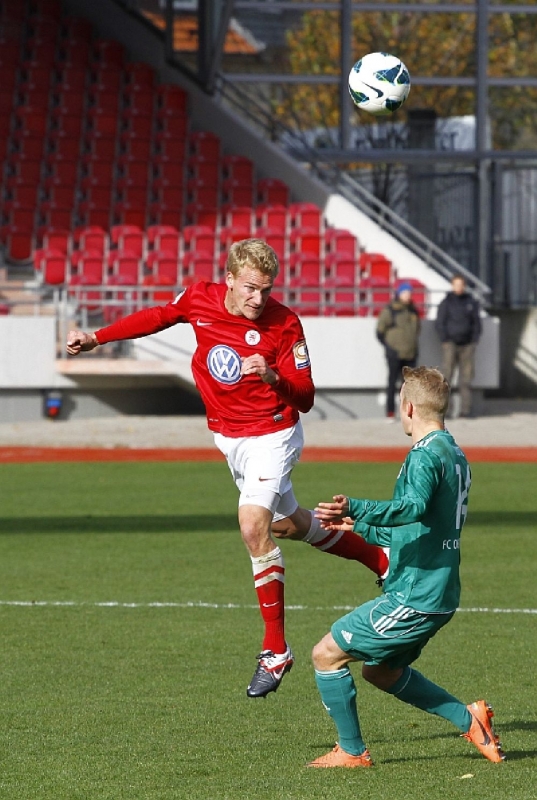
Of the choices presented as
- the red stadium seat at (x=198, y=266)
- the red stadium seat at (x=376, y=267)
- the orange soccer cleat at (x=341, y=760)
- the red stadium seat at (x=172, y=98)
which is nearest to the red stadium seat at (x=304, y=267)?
the red stadium seat at (x=376, y=267)

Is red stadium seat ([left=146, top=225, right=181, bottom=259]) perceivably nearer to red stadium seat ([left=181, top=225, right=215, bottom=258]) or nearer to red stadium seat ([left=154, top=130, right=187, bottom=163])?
red stadium seat ([left=181, top=225, right=215, bottom=258])

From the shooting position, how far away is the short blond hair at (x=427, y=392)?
4.64 metres

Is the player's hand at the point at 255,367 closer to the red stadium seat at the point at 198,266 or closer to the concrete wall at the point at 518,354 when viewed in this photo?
the red stadium seat at the point at 198,266

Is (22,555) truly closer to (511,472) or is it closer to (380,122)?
(511,472)

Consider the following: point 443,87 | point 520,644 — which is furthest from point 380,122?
point 520,644

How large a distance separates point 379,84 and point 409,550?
482cm

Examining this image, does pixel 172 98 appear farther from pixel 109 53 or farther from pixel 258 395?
pixel 258 395

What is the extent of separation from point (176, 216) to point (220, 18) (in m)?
4.09

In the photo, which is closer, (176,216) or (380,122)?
(176,216)

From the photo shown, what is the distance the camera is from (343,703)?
482 cm

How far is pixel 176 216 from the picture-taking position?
23969 millimetres

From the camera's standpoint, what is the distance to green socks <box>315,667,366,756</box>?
15.8 feet

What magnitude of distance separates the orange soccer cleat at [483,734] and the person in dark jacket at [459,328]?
15575 millimetres

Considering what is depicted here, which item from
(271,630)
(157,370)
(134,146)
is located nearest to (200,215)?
(134,146)
